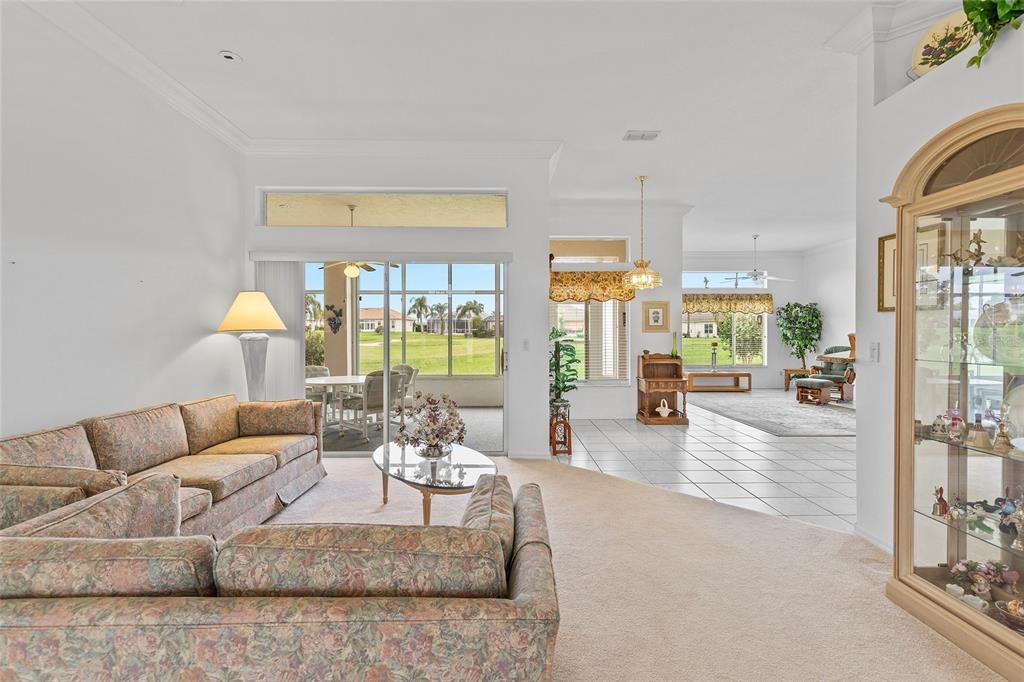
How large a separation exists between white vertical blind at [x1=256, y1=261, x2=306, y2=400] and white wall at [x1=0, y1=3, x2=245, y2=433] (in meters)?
0.70

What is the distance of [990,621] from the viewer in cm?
216

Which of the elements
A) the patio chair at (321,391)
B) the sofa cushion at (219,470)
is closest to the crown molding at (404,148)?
the patio chair at (321,391)

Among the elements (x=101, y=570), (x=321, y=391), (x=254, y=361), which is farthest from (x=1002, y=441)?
(x=321, y=391)

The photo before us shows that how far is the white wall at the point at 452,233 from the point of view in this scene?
5.30m

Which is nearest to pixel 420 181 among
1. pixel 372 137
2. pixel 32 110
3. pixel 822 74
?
pixel 372 137

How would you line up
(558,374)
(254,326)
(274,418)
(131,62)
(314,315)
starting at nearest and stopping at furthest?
1. (131,62)
2. (274,418)
3. (254,326)
4. (314,315)
5. (558,374)

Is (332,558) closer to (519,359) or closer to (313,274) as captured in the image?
(519,359)

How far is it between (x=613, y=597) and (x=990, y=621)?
152cm

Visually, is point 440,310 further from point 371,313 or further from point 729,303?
point 729,303

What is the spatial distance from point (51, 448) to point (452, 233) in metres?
3.55

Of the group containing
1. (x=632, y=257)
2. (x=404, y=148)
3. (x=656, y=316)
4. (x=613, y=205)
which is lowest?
(x=656, y=316)

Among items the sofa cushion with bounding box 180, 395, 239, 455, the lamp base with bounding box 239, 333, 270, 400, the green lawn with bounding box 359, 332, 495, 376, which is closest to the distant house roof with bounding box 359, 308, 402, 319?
the green lawn with bounding box 359, 332, 495, 376

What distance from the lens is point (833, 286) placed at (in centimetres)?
1110

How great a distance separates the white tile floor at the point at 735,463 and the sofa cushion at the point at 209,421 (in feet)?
10.2
